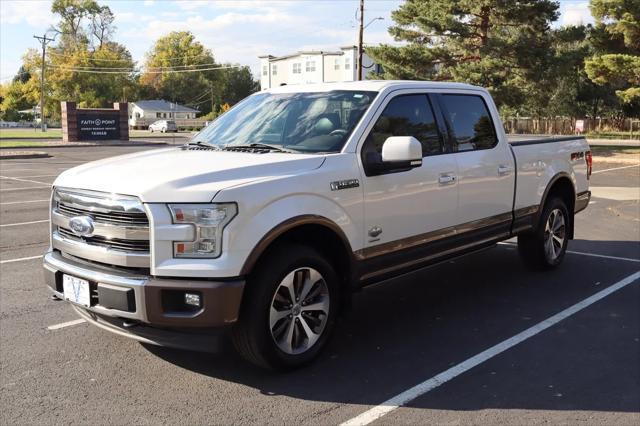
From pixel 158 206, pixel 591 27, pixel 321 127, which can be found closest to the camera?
pixel 158 206

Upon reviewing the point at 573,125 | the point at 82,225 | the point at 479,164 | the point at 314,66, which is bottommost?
the point at 82,225

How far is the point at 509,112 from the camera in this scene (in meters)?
65.1

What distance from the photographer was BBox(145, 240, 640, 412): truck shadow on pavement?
3.86 m

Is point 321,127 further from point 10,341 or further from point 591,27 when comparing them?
point 591,27

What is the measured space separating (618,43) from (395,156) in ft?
94.9

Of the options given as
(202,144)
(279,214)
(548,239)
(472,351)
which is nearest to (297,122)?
(202,144)

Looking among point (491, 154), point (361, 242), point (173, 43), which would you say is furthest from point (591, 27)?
point (173, 43)

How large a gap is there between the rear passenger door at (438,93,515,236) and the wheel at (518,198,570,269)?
824mm

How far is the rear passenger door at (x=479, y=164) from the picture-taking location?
547 centimetres

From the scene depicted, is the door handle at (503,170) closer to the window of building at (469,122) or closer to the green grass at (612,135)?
the window of building at (469,122)

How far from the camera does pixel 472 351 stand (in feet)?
15.0

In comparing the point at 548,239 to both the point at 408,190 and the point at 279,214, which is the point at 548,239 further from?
the point at 279,214

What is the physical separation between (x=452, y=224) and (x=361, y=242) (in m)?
1.20

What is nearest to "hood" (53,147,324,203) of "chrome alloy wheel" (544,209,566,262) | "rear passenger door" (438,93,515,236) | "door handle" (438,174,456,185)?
"door handle" (438,174,456,185)
